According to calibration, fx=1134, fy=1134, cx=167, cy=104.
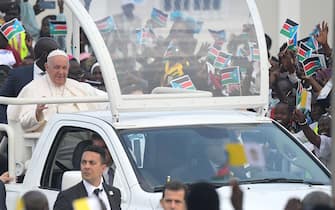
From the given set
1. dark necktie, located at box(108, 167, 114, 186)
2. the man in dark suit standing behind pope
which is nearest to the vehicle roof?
dark necktie, located at box(108, 167, 114, 186)

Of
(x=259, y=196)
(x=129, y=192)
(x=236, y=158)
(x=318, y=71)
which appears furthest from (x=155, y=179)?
(x=318, y=71)

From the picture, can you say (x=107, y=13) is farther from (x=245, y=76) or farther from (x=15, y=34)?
(x=15, y=34)

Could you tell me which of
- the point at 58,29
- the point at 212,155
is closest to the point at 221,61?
the point at 212,155

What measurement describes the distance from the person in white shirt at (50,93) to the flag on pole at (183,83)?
3.59 ft

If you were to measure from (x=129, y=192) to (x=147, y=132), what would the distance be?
25.3 inches

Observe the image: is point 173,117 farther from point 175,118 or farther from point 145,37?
point 145,37

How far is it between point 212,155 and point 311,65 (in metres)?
4.59

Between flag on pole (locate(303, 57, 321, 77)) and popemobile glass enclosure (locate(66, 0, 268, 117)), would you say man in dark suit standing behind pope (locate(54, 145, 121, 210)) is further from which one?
flag on pole (locate(303, 57, 321, 77))

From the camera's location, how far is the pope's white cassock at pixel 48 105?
9.23 meters

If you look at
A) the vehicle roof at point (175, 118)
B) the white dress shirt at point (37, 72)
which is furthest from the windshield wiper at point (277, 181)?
the white dress shirt at point (37, 72)

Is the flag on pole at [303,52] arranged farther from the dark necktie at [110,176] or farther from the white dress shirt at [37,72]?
the dark necktie at [110,176]

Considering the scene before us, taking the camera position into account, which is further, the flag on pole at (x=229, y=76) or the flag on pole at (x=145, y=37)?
the flag on pole at (x=229, y=76)

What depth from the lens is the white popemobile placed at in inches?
313

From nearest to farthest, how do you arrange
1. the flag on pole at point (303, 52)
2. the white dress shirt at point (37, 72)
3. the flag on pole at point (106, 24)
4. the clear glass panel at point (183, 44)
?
the flag on pole at point (106, 24), the clear glass panel at point (183, 44), the white dress shirt at point (37, 72), the flag on pole at point (303, 52)
